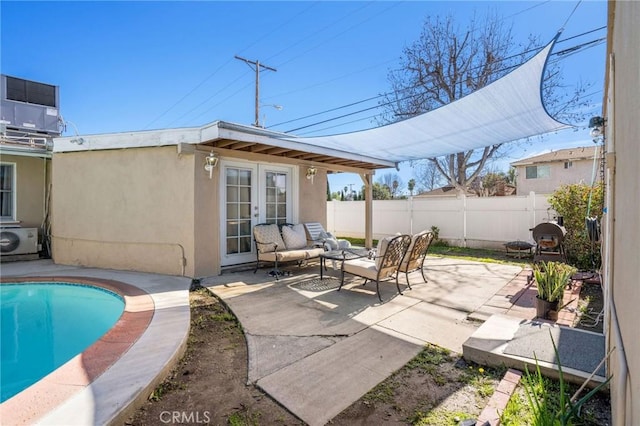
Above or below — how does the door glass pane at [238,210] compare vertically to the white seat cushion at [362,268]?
above

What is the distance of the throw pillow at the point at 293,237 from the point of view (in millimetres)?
8086

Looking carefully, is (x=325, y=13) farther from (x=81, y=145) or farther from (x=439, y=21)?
(x=81, y=145)

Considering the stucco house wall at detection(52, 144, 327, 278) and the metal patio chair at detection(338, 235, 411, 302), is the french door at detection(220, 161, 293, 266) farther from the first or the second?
the metal patio chair at detection(338, 235, 411, 302)

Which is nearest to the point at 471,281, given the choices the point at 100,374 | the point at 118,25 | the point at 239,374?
the point at 239,374

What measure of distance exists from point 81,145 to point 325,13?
29.1ft

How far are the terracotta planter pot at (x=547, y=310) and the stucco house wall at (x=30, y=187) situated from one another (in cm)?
1240

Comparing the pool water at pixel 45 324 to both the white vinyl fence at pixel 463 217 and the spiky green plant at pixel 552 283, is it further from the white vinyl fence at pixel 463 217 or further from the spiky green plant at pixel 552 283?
the white vinyl fence at pixel 463 217

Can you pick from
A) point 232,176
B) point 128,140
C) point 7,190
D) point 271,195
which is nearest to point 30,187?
point 7,190

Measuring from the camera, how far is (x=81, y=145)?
7.82 metres

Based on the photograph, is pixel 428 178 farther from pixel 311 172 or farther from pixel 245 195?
pixel 245 195

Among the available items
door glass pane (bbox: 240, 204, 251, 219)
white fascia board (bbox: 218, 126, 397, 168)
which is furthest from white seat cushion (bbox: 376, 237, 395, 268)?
door glass pane (bbox: 240, 204, 251, 219)

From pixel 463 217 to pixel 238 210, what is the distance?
8862 millimetres

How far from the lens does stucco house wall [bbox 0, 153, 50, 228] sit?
9.18m

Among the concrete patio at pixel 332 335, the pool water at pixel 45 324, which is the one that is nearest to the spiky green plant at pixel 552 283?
the concrete patio at pixel 332 335
